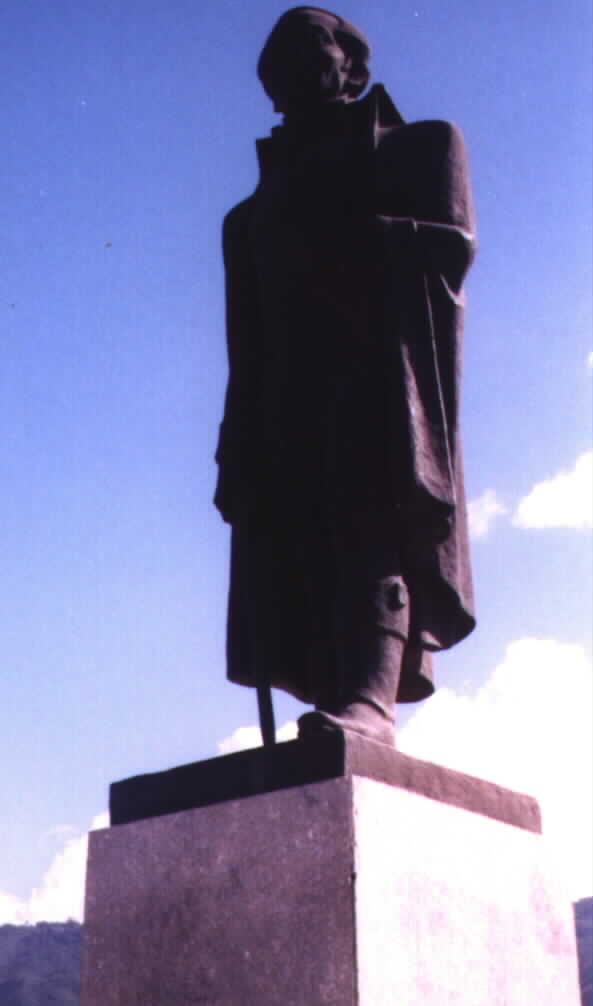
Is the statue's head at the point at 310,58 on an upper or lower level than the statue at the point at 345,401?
upper

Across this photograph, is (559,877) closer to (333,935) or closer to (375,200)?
(333,935)

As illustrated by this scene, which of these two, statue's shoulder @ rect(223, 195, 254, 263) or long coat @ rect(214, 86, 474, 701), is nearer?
long coat @ rect(214, 86, 474, 701)

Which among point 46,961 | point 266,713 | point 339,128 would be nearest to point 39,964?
point 46,961

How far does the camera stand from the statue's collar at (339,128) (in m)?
5.09

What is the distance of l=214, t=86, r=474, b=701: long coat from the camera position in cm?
471

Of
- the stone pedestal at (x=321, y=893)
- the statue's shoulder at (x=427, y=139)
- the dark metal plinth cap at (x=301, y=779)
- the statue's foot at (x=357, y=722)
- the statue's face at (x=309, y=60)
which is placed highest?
the statue's face at (x=309, y=60)

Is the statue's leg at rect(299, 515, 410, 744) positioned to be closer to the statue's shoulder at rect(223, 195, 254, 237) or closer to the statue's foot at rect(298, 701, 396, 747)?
the statue's foot at rect(298, 701, 396, 747)

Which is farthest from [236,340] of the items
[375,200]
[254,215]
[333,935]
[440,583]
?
[333,935]

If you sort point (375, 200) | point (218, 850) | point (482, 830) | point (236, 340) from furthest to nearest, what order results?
point (236, 340)
point (375, 200)
point (482, 830)
point (218, 850)

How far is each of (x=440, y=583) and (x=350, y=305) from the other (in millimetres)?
1104

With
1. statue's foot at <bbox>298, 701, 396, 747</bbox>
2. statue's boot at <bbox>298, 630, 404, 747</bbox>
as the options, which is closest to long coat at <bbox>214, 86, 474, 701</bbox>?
statue's boot at <bbox>298, 630, 404, 747</bbox>

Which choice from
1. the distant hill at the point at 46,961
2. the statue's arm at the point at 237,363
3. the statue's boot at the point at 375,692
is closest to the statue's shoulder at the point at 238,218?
the statue's arm at the point at 237,363

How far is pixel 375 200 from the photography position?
504 centimetres

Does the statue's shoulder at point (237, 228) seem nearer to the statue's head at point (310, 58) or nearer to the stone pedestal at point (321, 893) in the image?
the statue's head at point (310, 58)
